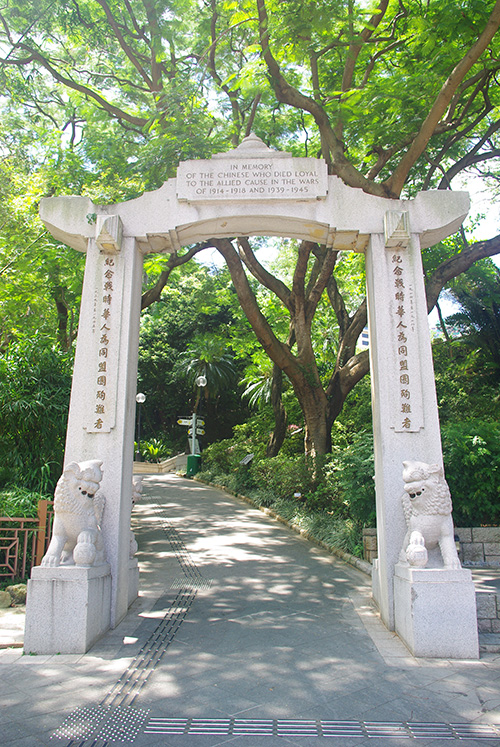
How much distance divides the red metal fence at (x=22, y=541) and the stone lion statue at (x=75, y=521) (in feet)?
4.48

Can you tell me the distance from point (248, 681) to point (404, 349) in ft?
11.0

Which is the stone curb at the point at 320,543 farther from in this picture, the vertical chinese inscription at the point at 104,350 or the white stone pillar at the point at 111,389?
the vertical chinese inscription at the point at 104,350

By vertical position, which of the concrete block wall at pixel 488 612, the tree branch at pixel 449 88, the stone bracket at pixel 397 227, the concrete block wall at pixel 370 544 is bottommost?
the concrete block wall at pixel 488 612

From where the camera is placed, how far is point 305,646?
4461mm

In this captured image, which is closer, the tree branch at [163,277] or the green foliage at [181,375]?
the tree branch at [163,277]

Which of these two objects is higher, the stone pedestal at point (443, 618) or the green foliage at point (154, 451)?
the green foliage at point (154, 451)

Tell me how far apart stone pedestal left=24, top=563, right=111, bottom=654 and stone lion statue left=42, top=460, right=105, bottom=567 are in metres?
0.14

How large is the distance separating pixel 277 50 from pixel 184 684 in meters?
8.27

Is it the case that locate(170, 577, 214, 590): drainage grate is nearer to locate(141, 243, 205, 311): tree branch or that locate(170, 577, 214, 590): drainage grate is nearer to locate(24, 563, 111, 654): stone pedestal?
locate(24, 563, 111, 654): stone pedestal

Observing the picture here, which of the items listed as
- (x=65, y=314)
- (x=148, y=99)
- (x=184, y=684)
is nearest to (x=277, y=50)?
(x=148, y=99)

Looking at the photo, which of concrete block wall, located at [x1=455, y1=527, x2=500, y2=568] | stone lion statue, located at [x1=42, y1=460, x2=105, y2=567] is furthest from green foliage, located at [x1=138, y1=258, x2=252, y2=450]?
stone lion statue, located at [x1=42, y1=460, x2=105, y2=567]

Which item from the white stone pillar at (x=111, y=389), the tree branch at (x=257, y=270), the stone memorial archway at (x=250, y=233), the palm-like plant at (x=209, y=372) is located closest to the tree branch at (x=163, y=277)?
the tree branch at (x=257, y=270)

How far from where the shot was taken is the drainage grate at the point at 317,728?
10.0 feet

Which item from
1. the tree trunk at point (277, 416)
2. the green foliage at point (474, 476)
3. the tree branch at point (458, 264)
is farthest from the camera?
the tree trunk at point (277, 416)
